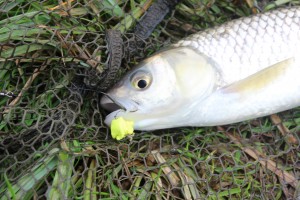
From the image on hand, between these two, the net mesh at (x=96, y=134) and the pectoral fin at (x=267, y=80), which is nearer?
the net mesh at (x=96, y=134)

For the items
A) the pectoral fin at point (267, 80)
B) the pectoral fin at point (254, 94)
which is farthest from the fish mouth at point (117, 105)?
the pectoral fin at point (267, 80)

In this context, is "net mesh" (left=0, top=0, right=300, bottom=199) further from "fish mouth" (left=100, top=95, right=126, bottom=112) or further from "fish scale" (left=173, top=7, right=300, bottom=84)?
"fish scale" (left=173, top=7, right=300, bottom=84)

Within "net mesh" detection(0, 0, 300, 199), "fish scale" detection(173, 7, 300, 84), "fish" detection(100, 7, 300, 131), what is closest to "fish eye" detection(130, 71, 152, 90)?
"fish" detection(100, 7, 300, 131)

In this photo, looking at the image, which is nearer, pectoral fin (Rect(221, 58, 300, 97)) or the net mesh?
the net mesh

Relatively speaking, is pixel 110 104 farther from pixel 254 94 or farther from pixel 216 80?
pixel 254 94

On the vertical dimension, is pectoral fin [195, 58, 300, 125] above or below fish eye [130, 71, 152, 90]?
below

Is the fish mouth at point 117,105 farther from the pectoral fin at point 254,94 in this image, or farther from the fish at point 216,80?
the pectoral fin at point 254,94

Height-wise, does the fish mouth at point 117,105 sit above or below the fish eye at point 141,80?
below

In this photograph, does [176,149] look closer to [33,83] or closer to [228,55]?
[228,55]
